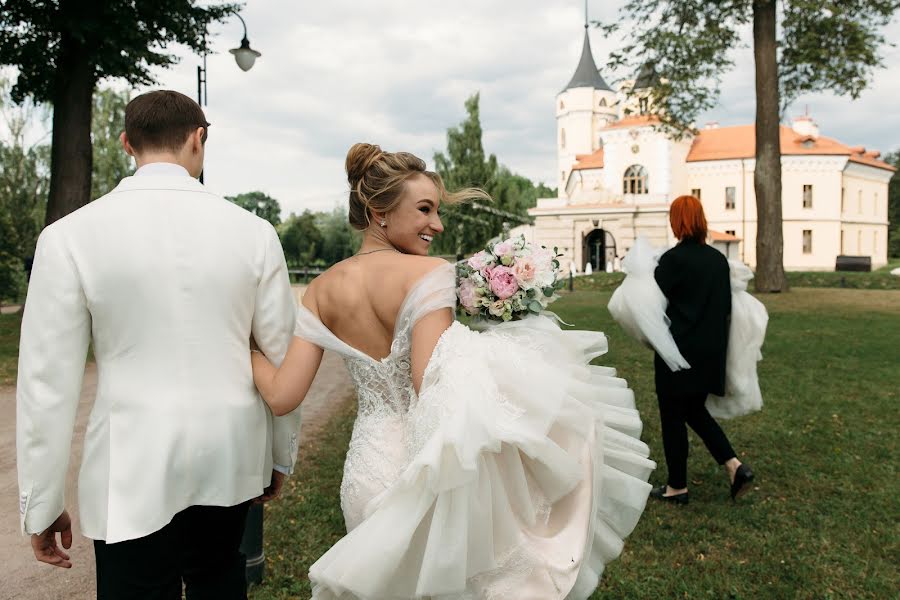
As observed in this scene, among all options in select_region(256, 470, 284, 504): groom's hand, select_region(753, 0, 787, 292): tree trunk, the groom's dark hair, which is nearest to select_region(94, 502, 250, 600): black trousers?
select_region(256, 470, 284, 504): groom's hand

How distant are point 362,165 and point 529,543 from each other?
1.54 m

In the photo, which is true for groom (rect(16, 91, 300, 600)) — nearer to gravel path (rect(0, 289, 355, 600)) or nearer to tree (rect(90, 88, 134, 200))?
gravel path (rect(0, 289, 355, 600))

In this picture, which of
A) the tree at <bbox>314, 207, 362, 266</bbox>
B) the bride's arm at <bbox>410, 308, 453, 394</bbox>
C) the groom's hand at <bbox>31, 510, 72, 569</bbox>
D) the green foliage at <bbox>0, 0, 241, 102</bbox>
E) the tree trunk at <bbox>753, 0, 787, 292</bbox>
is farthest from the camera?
the tree at <bbox>314, 207, 362, 266</bbox>

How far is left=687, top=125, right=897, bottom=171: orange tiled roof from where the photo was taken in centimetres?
5428

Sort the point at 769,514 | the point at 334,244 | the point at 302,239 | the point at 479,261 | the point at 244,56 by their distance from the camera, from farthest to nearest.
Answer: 1. the point at 334,244
2. the point at 302,239
3. the point at 244,56
4. the point at 769,514
5. the point at 479,261

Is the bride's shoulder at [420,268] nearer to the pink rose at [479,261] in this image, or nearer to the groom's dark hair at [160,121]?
the pink rose at [479,261]

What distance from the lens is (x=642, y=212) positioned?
50.8m

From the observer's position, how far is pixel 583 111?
6372 centimetres

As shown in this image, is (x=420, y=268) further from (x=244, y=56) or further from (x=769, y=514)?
(x=244, y=56)

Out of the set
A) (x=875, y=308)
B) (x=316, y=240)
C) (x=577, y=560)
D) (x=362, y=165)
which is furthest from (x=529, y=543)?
(x=316, y=240)

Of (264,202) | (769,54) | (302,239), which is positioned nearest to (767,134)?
(769,54)

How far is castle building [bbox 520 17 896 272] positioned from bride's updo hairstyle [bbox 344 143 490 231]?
1869 inches

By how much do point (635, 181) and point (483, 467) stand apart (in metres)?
54.2

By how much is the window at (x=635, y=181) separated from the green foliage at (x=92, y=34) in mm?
42490
